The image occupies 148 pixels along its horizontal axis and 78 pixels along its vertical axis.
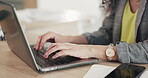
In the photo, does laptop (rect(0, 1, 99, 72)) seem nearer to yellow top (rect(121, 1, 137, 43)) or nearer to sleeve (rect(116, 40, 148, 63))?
sleeve (rect(116, 40, 148, 63))

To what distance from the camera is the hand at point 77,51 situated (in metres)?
0.95

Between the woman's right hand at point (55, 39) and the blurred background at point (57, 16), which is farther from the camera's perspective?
the blurred background at point (57, 16)

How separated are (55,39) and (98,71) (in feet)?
1.39

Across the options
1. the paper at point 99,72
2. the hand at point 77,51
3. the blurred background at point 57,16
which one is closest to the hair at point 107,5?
the hand at point 77,51

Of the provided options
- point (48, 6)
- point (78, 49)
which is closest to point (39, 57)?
point (78, 49)

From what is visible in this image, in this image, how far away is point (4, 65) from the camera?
96 cm

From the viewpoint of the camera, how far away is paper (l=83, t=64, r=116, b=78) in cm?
82

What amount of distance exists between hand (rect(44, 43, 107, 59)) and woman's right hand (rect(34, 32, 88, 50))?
186 mm

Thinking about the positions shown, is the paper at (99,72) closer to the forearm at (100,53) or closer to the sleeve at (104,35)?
the forearm at (100,53)

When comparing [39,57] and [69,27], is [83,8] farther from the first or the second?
[39,57]

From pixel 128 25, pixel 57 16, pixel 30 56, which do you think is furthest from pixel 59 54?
pixel 57 16

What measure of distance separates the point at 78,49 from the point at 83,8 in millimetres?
2699

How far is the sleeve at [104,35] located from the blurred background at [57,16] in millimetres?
928

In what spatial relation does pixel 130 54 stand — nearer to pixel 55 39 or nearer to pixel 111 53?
pixel 111 53
